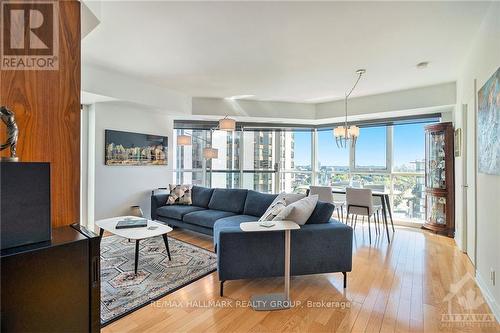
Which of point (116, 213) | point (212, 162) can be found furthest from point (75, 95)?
point (212, 162)

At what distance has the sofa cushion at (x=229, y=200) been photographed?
13.7 ft

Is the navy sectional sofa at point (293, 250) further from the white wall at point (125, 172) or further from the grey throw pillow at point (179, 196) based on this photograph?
the white wall at point (125, 172)

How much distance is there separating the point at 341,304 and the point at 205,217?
2.27 meters

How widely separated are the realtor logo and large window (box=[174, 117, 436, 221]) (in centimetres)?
441

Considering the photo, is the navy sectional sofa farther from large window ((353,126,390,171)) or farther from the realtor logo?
large window ((353,126,390,171))

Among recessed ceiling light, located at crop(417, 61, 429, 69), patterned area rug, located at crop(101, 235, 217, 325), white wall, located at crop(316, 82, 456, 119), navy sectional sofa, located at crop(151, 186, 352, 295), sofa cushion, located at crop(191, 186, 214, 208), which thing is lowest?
patterned area rug, located at crop(101, 235, 217, 325)

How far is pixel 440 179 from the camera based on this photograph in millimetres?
4402

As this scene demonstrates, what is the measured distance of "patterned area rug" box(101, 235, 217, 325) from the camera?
2.22 meters

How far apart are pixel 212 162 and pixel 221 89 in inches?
76.6

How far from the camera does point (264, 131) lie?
625 centimetres

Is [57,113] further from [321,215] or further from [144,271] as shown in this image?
[321,215]

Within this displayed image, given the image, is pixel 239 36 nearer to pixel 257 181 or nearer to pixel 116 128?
pixel 116 128

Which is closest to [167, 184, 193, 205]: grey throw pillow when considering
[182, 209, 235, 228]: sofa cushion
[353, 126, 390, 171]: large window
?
[182, 209, 235, 228]: sofa cushion

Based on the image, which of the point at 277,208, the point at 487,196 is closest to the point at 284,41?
the point at 277,208
